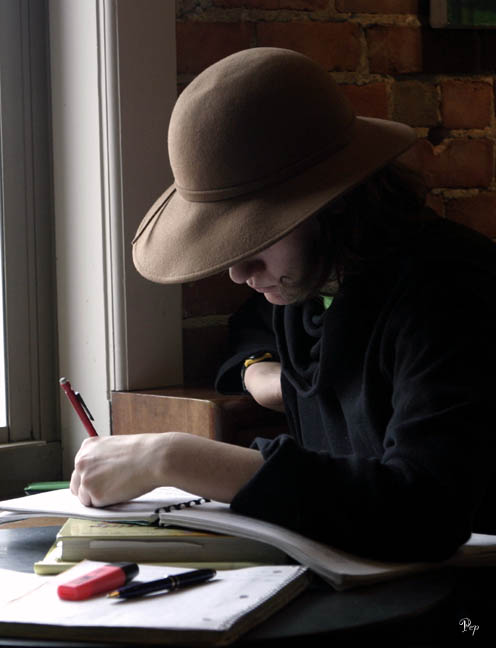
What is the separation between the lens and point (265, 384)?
56.3 inches

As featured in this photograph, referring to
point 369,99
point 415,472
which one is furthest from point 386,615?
point 369,99

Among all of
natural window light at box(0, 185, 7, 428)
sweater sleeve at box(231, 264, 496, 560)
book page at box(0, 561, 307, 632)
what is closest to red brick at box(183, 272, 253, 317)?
natural window light at box(0, 185, 7, 428)

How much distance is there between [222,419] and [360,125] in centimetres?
51

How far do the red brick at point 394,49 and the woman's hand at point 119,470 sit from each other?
96 centimetres

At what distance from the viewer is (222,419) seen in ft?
4.62

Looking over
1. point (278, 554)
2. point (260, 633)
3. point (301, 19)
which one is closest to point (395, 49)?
point (301, 19)

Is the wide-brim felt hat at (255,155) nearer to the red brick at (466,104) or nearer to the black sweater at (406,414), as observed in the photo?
the black sweater at (406,414)

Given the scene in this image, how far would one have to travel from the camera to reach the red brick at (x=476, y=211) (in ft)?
5.86

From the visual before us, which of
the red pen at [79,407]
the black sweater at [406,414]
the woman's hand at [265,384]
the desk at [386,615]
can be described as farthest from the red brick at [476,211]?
the desk at [386,615]

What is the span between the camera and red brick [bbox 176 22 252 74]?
1581 millimetres

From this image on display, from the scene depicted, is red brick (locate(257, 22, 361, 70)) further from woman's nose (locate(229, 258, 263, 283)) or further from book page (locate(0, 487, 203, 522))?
book page (locate(0, 487, 203, 522))

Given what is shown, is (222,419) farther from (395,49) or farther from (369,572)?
(395,49)

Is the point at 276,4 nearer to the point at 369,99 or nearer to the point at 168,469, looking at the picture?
the point at 369,99

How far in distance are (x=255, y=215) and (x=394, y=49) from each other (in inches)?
33.3
